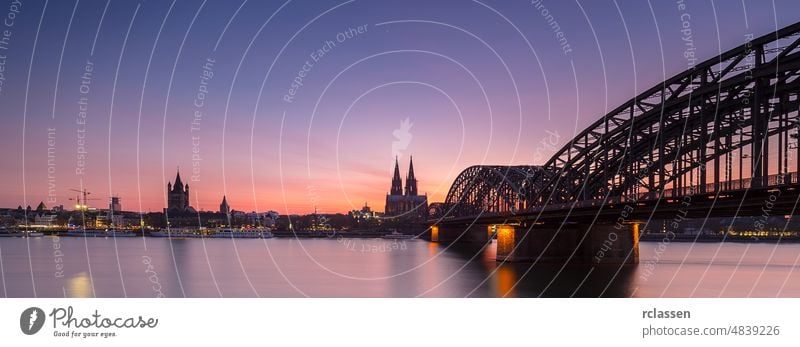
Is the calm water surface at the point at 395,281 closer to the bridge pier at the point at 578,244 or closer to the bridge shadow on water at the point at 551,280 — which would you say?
the bridge shadow on water at the point at 551,280

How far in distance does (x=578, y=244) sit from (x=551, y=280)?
2030 cm

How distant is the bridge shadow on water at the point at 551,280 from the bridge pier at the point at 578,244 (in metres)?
1.57

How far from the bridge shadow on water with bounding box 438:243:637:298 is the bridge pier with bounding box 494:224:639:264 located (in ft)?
5.15

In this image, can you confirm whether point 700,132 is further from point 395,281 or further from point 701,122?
point 395,281

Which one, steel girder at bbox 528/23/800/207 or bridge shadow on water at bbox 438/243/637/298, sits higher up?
steel girder at bbox 528/23/800/207

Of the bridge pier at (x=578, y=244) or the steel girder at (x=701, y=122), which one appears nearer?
the steel girder at (x=701, y=122)

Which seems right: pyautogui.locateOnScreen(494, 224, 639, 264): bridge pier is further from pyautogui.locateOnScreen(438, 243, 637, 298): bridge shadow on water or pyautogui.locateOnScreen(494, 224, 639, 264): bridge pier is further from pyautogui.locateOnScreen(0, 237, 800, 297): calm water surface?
pyautogui.locateOnScreen(0, 237, 800, 297): calm water surface

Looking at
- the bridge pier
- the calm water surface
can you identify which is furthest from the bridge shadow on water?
the bridge pier

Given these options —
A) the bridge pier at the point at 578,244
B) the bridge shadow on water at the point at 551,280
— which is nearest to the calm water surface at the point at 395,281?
the bridge shadow on water at the point at 551,280

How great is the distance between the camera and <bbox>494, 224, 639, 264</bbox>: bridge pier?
88562 millimetres

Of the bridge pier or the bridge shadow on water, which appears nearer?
the bridge shadow on water

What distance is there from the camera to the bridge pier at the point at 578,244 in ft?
291
